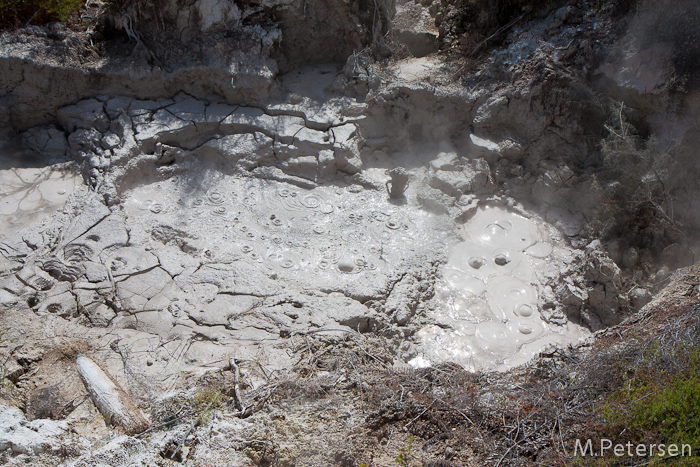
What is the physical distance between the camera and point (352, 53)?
6.23 metres

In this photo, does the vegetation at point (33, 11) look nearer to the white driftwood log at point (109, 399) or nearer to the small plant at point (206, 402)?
the white driftwood log at point (109, 399)

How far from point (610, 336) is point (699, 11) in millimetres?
3747

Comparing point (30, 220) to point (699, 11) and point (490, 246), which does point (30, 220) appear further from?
point (699, 11)

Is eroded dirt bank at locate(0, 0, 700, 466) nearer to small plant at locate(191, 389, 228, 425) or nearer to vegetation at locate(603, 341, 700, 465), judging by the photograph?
small plant at locate(191, 389, 228, 425)

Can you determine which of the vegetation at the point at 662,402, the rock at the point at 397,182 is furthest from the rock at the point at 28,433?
the rock at the point at 397,182

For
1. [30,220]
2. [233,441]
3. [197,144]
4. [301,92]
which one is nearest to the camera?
[233,441]

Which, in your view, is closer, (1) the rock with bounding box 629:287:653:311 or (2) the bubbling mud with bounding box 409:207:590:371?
(2) the bubbling mud with bounding box 409:207:590:371

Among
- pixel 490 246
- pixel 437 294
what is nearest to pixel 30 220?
pixel 437 294

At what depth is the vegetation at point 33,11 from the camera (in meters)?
5.36

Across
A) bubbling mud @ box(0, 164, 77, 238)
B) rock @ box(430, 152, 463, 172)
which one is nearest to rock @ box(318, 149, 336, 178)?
rock @ box(430, 152, 463, 172)

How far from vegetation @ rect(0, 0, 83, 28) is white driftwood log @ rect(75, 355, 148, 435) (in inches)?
169

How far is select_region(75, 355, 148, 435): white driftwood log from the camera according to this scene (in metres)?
2.81

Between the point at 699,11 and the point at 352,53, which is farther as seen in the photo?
the point at 352,53

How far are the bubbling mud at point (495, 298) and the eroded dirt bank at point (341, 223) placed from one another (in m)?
0.02
